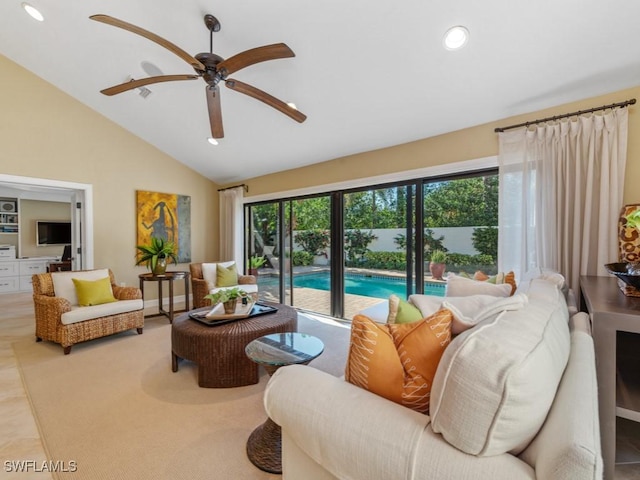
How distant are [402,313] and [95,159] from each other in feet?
17.3

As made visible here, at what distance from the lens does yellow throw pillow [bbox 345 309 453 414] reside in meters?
0.98

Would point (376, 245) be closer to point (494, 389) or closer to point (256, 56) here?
point (256, 56)

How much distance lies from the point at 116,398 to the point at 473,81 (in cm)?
388

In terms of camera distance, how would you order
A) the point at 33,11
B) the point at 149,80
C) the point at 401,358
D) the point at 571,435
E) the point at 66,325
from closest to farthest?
the point at 571,435
the point at 401,358
the point at 149,80
the point at 33,11
the point at 66,325

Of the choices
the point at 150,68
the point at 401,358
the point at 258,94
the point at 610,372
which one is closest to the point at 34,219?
the point at 150,68

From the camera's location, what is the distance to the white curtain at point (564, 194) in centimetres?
232

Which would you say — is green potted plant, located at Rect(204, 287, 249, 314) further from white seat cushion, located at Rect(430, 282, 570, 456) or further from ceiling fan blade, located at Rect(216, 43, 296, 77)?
white seat cushion, located at Rect(430, 282, 570, 456)

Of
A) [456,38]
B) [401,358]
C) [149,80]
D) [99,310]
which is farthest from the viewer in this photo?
[99,310]

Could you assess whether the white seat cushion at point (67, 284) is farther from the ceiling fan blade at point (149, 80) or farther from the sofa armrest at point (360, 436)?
the sofa armrest at point (360, 436)

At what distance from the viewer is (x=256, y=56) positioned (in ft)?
6.48

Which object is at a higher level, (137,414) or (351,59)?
(351,59)

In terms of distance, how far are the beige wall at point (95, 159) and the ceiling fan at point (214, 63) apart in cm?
251

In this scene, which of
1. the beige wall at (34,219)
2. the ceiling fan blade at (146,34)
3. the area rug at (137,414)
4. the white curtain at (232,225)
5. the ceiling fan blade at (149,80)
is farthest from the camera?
the beige wall at (34,219)

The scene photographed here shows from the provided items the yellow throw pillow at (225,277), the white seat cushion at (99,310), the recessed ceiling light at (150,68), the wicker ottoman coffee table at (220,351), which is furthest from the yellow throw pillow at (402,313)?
the yellow throw pillow at (225,277)
